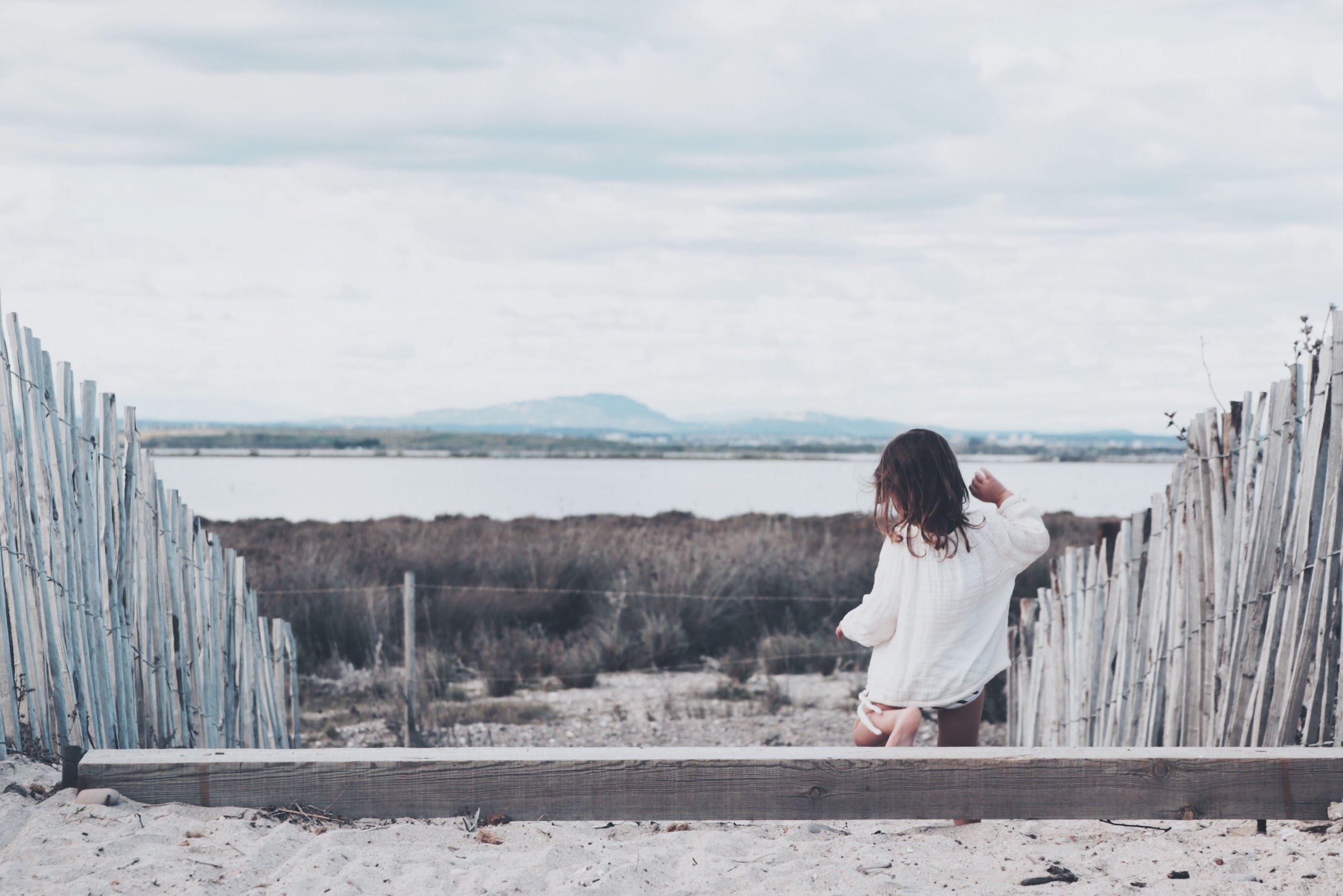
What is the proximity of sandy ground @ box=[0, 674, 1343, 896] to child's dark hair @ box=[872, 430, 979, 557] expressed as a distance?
2.56 ft

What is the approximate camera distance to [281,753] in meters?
3.16

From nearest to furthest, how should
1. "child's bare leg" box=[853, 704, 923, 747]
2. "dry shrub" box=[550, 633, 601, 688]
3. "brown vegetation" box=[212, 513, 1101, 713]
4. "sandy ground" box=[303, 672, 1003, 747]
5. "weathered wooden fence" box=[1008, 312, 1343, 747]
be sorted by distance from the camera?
"weathered wooden fence" box=[1008, 312, 1343, 747]
"child's bare leg" box=[853, 704, 923, 747]
"sandy ground" box=[303, 672, 1003, 747]
"dry shrub" box=[550, 633, 601, 688]
"brown vegetation" box=[212, 513, 1101, 713]

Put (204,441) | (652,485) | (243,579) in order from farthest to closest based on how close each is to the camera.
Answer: (204,441) < (652,485) < (243,579)

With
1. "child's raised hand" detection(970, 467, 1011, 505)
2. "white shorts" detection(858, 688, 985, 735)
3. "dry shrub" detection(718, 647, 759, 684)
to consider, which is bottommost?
"dry shrub" detection(718, 647, 759, 684)

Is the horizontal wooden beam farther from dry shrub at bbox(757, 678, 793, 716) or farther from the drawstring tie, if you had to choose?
dry shrub at bbox(757, 678, 793, 716)

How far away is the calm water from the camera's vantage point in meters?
28.7

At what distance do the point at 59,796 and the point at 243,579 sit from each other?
6.67ft

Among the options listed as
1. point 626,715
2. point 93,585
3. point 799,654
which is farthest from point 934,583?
point 799,654

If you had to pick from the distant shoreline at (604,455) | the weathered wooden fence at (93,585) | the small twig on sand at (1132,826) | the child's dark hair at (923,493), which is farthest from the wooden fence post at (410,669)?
the distant shoreline at (604,455)

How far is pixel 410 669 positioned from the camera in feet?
24.9

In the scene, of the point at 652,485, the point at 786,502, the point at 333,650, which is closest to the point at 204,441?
the point at 652,485

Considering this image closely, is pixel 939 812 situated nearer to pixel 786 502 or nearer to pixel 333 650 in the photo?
pixel 333 650

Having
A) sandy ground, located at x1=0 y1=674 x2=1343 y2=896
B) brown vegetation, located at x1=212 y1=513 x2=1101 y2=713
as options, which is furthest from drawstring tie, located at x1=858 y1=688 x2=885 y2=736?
brown vegetation, located at x1=212 y1=513 x2=1101 y2=713

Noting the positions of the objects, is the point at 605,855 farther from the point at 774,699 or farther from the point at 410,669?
the point at 774,699
